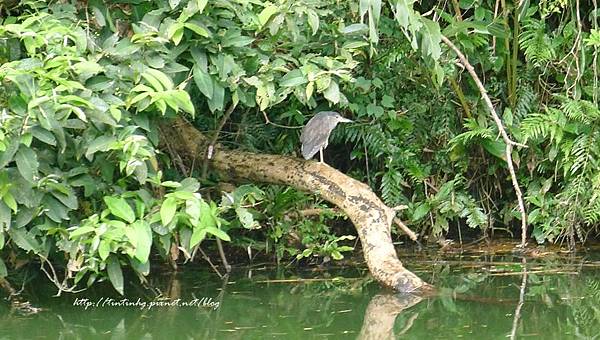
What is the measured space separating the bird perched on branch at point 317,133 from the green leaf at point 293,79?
0.58 metres

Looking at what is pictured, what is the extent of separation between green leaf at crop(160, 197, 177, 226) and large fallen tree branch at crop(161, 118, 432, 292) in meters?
1.03

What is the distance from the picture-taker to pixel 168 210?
3676mm

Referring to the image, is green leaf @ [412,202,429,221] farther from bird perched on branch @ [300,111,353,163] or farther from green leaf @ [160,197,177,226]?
green leaf @ [160,197,177,226]

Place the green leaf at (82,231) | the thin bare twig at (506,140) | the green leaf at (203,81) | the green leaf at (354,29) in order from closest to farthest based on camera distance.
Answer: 1. the green leaf at (82,231)
2. the green leaf at (203,81)
3. the green leaf at (354,29)
4. the thin bare twig at (506,140)

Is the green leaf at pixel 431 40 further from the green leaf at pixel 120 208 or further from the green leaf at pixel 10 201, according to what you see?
the green leaf at pixel 10 201

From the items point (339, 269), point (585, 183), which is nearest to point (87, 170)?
point (339, 269)

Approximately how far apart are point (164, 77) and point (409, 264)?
6.31 feet

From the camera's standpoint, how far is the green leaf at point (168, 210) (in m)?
3.65

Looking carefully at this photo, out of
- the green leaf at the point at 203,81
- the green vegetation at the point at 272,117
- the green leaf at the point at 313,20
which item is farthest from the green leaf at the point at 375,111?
the green leaf at the point at 203,81

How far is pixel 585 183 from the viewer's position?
17.3 ft

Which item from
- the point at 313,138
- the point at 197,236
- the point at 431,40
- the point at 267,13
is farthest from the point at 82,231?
the point at 431,40

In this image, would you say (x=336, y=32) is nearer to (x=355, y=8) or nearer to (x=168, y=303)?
(x=355, y=8)

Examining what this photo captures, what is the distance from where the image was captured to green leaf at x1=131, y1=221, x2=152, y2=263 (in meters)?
3.57

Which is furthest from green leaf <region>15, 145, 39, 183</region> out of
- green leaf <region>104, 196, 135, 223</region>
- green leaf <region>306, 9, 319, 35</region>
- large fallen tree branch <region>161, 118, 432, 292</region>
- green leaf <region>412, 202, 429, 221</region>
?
green leaf <region>412, 202, 429, 221</region>
